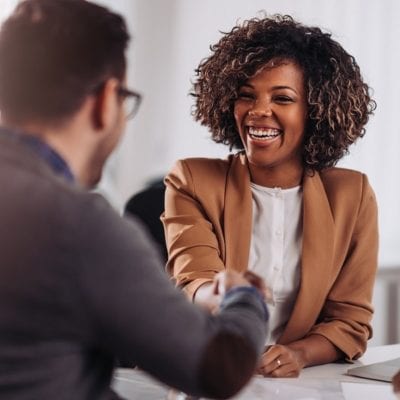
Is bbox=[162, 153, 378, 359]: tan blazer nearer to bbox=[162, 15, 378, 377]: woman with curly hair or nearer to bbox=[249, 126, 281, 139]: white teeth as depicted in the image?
bbox=[162, 15, 378, 377]: woman with curly hair

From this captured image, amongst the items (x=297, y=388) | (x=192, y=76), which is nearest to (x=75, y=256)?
(x=297, y=388)

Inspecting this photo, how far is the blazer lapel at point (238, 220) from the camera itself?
7.14 feet

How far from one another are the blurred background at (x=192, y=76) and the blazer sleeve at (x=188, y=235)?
1.79 m

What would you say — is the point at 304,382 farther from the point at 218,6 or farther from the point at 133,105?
the point at 218,6

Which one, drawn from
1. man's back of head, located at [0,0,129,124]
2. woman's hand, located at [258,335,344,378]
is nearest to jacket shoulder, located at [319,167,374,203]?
woman's hand, located at [258,335,344,378]

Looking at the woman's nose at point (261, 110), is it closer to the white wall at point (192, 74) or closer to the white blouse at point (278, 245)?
the white blouse at point (278, 245)

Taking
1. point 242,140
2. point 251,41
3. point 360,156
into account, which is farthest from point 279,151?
point 360,156

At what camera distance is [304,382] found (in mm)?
1791

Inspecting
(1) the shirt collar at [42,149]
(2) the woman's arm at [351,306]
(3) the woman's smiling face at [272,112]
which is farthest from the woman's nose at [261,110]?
(1) the shirt collar at [42,149]

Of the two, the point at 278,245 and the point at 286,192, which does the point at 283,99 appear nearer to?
the point at 286,192

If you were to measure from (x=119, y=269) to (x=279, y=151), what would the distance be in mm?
1198

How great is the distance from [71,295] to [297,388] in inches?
31.3

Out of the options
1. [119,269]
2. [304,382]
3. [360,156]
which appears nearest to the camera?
[119,269]

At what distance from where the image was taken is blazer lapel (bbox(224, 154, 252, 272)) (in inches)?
85.7
